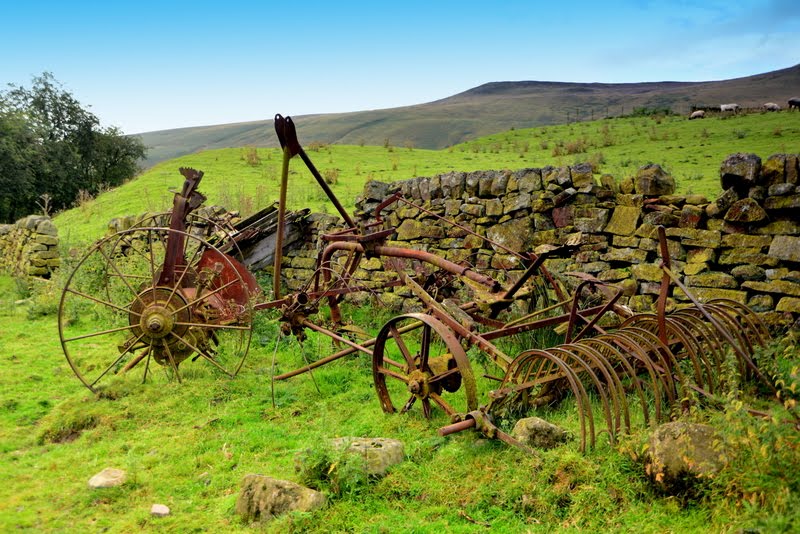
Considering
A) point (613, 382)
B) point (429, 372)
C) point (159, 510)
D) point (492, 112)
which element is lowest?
point (159, 510)

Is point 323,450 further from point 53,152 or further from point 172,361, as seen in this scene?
point 53,152

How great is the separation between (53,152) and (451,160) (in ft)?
70.3

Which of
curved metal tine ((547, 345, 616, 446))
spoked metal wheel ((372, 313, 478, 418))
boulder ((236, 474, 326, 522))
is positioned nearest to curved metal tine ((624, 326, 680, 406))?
curved metal tine ((547, 345, 616, 446))

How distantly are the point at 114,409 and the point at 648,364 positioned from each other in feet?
16.4

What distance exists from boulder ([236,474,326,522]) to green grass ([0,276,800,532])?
0.26 ft

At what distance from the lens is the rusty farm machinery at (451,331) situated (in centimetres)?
382

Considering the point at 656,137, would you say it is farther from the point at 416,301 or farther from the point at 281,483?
the point at 281,483

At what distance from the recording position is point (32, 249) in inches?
488

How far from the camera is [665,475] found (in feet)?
9.86

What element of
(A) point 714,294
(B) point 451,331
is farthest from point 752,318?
(B) point 451,331

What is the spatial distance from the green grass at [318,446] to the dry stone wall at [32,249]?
6737 millimetres

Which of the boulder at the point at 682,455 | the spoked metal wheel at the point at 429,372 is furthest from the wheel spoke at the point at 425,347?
the boulder at the point at 682,455

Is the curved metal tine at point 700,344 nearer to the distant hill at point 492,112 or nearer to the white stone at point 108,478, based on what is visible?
the white stone at point 108,478

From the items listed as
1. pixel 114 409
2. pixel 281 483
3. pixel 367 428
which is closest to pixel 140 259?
pixel 114 409
